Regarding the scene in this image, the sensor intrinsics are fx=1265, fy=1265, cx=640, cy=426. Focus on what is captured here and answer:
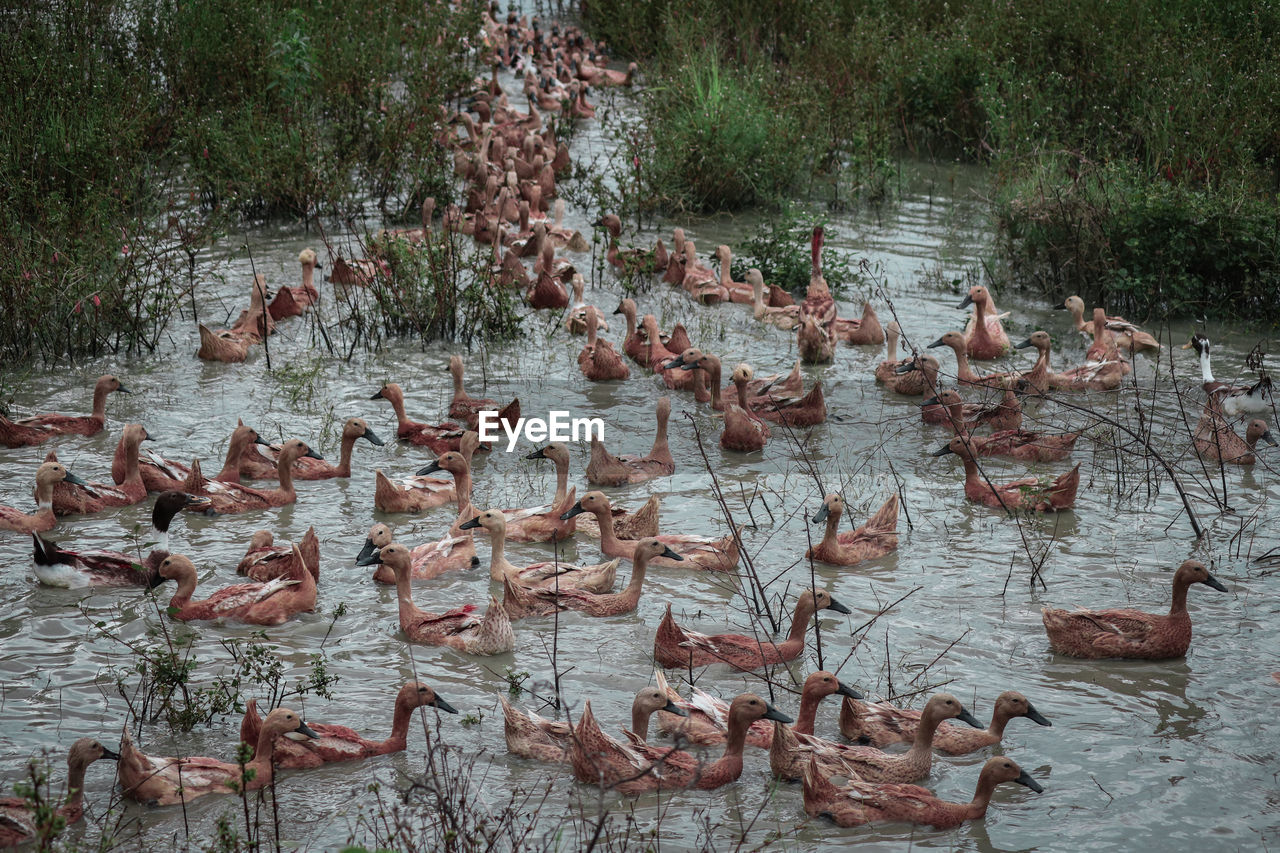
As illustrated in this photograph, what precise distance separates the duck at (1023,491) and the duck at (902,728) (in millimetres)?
2433

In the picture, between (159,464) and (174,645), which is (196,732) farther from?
(159,464)

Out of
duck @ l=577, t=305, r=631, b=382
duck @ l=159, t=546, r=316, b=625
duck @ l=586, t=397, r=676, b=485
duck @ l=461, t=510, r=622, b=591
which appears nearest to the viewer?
duck @ l=159, t=546, r=316, b=625

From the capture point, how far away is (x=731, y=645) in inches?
260

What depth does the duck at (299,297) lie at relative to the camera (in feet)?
37.8

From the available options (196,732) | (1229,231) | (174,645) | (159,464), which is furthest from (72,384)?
(1229,231)

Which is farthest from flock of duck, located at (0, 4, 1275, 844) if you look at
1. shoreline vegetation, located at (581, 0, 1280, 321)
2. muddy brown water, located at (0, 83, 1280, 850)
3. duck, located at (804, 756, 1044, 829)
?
shoreline vegetation, located at (581, 0, 1280, 321)

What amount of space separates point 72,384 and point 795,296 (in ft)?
22.7

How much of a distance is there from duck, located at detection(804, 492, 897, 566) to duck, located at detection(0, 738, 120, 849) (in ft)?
13.7

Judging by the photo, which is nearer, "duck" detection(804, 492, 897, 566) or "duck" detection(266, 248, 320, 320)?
"duck" detection(804, 492, 897, 566)

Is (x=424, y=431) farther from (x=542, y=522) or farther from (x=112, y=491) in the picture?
(x=112, y=491)

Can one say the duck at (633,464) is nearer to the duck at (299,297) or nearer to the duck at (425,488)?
the duck at (425,488)

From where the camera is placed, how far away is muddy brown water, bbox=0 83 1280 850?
5.41 meters

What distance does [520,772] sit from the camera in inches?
221

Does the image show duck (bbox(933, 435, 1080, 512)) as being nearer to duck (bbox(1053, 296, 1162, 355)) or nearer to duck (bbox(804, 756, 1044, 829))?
duck (bbox(804, 756, 1044, 829))
